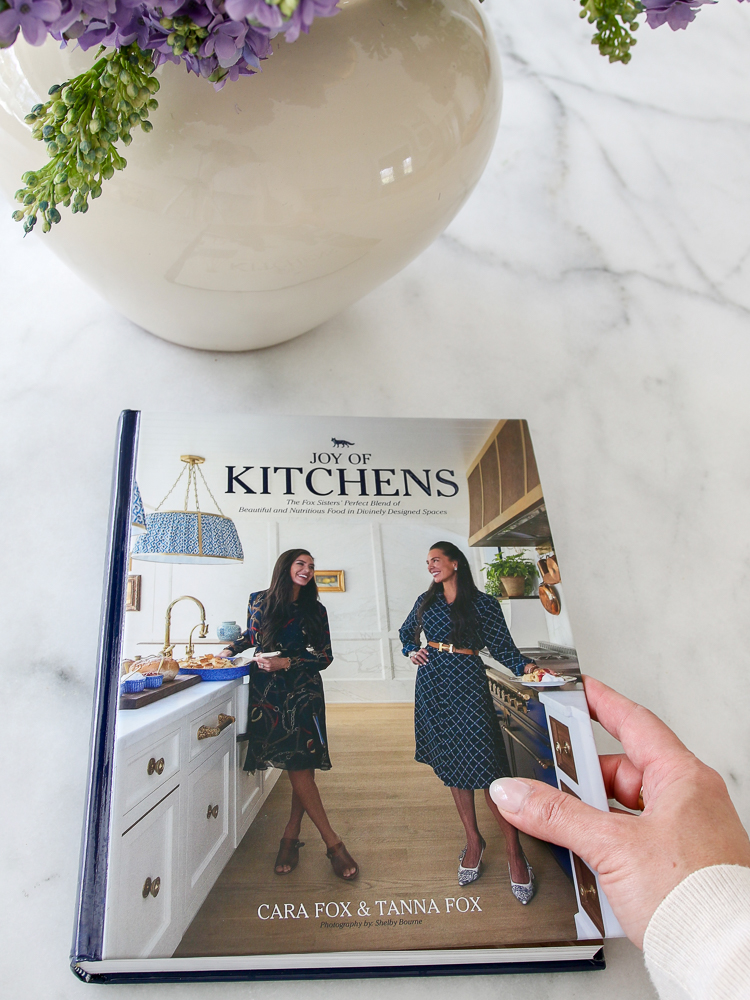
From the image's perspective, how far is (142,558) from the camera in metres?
0.54

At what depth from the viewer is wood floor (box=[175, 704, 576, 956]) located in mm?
448

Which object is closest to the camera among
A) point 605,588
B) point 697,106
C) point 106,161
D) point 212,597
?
point 106,161

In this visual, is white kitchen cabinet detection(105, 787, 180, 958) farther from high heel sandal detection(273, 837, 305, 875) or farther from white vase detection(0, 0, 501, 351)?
white vase detection(0, 0, 501, 351)

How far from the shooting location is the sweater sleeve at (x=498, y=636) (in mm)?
544

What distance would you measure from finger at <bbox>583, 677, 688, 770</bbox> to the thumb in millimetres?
73

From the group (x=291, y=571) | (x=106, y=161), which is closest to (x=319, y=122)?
(x=106, y=161)

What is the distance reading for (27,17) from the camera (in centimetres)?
29

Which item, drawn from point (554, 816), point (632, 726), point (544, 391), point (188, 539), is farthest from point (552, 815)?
point (544, 391)

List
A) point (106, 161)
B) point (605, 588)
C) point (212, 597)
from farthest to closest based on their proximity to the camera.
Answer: point (605, 588)
point (212, 597)
point (106, 161)

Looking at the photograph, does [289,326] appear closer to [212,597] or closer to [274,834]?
[212,597]

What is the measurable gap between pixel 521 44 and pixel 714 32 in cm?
32

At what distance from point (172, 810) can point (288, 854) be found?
3.2 inches

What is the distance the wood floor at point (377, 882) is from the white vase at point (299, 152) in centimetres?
35

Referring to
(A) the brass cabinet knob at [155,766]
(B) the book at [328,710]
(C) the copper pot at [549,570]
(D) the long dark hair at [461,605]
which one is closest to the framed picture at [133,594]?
(B) the book at [328,710]
